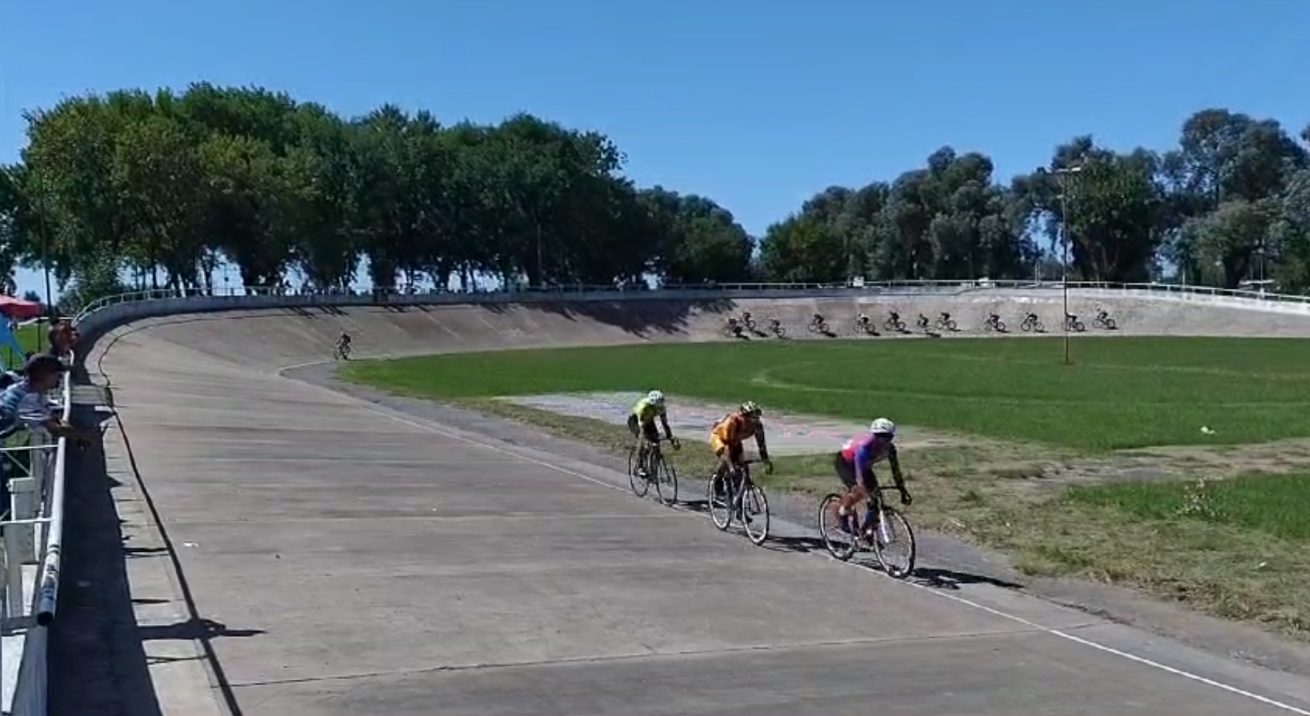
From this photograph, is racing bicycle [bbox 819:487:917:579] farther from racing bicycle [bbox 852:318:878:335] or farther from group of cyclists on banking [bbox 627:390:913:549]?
racing bicycle [bbox 852:318:878:335]

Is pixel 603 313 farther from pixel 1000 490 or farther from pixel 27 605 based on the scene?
pixel 27 605

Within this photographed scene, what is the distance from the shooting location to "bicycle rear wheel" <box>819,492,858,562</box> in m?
16.9

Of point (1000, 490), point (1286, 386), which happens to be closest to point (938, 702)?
point (1000, 490)

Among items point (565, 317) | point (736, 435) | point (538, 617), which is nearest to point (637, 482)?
point (736, 435)

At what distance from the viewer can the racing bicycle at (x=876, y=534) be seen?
15898 mm

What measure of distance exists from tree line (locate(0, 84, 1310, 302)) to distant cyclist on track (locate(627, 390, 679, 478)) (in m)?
56.5

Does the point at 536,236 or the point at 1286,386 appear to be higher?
the point at 536,236

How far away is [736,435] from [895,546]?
3.01 m

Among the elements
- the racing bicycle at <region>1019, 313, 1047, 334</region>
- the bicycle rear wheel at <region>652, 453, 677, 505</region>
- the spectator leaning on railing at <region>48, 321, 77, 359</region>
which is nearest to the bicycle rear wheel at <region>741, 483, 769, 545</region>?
the bicycle rear wheel at <region>652, 453, 677, 505</region>

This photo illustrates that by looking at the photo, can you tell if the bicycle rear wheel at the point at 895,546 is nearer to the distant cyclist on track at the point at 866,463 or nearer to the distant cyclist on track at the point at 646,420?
the distant cyclist on track at the point at 866,463

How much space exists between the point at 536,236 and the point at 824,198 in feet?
210

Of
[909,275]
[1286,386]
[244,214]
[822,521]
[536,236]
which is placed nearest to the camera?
[822,521]

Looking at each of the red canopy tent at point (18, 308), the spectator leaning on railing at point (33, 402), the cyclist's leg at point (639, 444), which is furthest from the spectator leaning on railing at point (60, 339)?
the spectator leaning on railing at point (33, 402)

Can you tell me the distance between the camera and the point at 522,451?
30.0 metres
